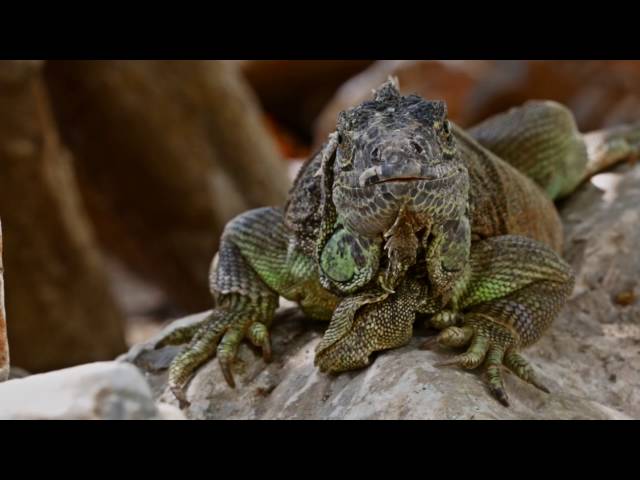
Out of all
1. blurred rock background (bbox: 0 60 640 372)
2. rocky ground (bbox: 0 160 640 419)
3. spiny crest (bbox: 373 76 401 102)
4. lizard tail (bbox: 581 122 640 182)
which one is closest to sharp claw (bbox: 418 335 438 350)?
rocky ground (bbox: 0 160 640 419)

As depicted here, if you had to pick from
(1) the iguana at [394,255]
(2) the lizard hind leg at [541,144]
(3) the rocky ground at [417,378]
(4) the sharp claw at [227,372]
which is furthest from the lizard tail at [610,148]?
(4) the sharp claw at [227,372]

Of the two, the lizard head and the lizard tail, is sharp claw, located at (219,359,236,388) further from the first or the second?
the lizard tail

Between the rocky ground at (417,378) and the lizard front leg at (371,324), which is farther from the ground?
the lizard front leg at (371,324)

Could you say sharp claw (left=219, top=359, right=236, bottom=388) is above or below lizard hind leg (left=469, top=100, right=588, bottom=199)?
below

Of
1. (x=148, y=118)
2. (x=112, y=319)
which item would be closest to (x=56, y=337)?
(x=112, y=319)

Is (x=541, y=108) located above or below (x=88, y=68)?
below

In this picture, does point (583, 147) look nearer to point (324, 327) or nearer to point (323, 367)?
point (324, 327)

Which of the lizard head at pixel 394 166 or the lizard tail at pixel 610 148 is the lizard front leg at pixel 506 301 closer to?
Result: the lizard head at pixel 394 166
